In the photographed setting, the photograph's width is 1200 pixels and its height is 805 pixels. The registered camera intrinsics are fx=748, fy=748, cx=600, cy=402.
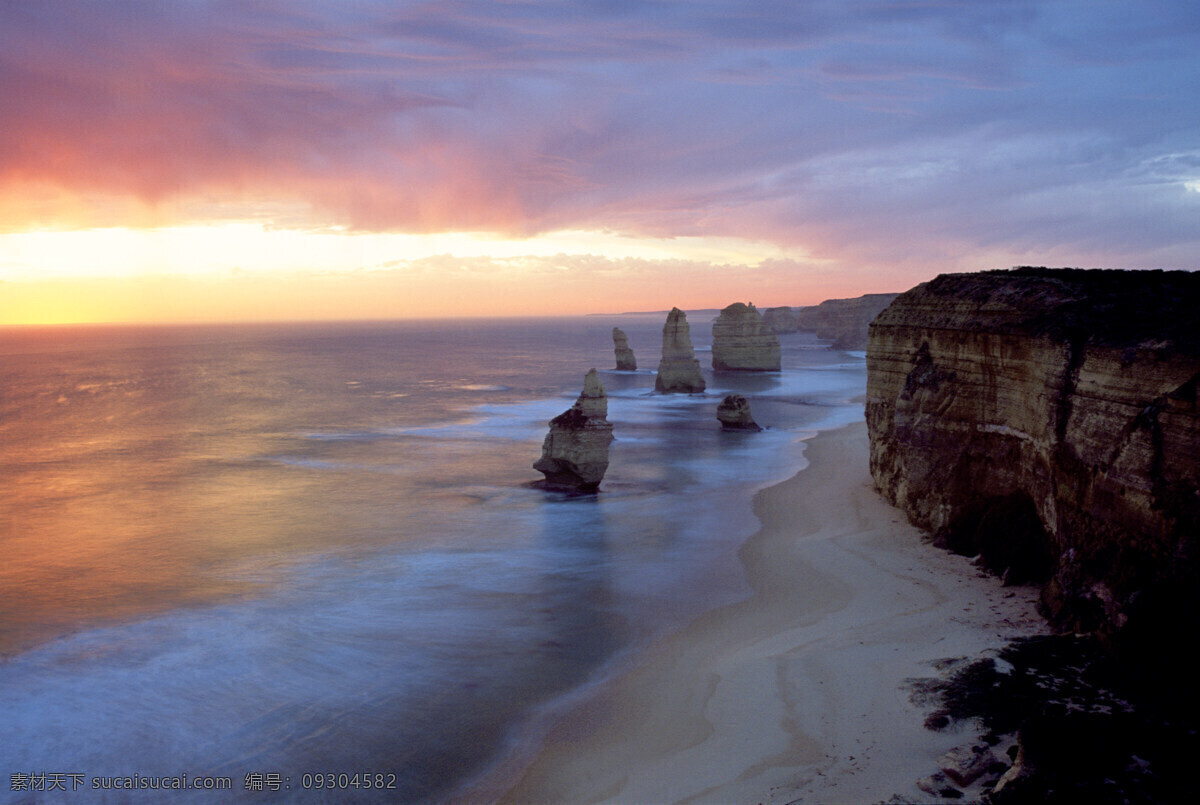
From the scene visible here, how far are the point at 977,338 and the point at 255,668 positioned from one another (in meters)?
20.1

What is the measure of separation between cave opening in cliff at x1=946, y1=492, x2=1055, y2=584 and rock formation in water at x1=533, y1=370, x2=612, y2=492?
1459 centimetres

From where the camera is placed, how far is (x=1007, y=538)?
61.1 ft

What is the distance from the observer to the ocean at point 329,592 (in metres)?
14.0

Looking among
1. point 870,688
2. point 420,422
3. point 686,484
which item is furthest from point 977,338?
point 420,422

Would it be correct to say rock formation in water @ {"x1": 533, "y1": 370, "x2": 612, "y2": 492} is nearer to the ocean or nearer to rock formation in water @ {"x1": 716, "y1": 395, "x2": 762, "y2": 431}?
the ocean

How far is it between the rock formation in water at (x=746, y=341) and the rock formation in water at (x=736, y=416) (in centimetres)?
4274

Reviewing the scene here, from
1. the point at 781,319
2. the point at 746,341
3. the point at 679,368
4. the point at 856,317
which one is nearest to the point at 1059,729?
the point at 679,368

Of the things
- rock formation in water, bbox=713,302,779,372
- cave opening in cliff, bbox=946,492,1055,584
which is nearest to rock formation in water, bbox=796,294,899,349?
rock formation in water, bbox=713,302,779,372

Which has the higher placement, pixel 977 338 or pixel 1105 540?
pixel 977 338

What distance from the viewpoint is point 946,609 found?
649 inches

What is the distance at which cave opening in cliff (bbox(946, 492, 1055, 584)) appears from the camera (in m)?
17.4

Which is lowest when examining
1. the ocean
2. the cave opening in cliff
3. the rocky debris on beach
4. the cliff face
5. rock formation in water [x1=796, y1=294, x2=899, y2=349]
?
the ocean

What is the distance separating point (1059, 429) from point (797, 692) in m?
8.33

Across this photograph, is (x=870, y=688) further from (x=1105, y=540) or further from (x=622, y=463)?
(x=622, y=463)
